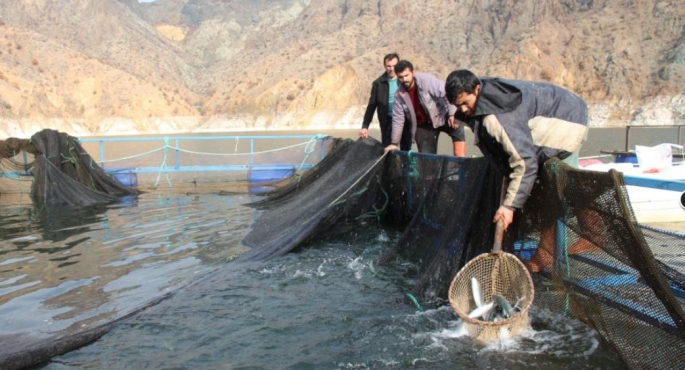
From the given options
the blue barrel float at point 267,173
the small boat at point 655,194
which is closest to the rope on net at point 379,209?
the small boat at point 655,194

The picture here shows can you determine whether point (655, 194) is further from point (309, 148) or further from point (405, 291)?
point (309, 148)

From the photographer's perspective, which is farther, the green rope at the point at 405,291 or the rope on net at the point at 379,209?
the rope on net at the point at 379,209

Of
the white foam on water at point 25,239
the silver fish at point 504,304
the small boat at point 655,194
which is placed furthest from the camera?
the small boat at point 655,194

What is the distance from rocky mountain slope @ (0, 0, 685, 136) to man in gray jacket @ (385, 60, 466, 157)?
60774 millimetres

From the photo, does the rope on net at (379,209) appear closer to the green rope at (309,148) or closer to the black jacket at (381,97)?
the black jacket at (381,97)

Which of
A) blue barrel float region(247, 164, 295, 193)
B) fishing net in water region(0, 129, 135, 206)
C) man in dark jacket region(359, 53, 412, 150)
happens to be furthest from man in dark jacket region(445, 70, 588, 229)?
blue barrel float region(247, 164, 295, 193)

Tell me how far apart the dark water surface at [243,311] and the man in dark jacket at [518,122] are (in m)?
0.97

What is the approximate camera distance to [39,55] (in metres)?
76.7

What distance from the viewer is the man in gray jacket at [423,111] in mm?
6578

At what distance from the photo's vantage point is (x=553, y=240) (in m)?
3.95

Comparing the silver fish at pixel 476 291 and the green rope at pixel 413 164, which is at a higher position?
the green rope at pixel 413 164

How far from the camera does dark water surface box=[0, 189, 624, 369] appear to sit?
12.7ft

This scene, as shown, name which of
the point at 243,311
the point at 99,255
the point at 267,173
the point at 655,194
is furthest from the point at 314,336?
the point at 267,173

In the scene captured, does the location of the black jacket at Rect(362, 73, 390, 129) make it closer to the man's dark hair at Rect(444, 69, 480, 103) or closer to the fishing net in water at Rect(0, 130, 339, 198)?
the fishing net in water at Rect(0, 130, 339, 198)
